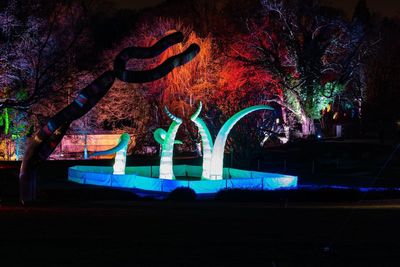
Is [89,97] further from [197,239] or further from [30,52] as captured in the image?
[197,239]

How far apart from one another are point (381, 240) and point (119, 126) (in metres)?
47.9

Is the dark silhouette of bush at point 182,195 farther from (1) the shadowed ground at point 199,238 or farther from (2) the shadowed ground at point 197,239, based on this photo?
(2) the shadowed ground at point 197,239

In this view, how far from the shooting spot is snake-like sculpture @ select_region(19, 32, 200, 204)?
18797mm

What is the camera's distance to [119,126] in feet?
187

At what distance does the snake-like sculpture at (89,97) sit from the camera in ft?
61.7

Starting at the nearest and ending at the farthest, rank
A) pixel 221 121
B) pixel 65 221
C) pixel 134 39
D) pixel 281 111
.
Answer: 1. pixel 65 221
2. pixel 221 121
3. pixel 134 39
4. pixel 281 111

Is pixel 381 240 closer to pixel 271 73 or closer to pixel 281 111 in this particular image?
pixel 271 73

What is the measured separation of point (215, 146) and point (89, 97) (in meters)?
13.7

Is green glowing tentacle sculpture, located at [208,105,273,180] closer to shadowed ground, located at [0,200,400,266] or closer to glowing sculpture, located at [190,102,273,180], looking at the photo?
glowing sculpture, located at [190,102,273,180]

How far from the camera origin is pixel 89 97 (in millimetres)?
18828

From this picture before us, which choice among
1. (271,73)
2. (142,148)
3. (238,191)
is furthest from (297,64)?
(238,191)

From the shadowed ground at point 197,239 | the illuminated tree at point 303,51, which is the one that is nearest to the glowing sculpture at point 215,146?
the shadowed ground at point 197,239

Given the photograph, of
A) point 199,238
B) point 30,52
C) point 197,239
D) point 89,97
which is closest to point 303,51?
point 30,52

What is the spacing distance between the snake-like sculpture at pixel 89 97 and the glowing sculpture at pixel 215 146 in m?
11.6
